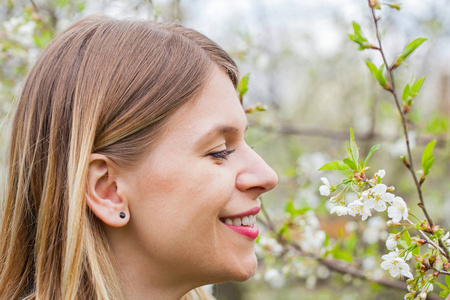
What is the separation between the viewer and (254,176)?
1313 mm

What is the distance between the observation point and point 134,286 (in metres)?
1.33

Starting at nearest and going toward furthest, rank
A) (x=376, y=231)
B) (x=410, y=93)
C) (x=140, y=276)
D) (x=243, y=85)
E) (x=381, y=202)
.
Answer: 1. (x=381, y=202)
2. (x=410, y=93)
3. (x=140, y=276)
4. (x=243, y=85)
5. (x=376, y=231)

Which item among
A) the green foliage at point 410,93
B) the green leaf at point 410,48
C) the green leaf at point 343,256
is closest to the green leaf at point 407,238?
the green foliage at point 410,93

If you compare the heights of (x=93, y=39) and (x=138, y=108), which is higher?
(x=93, y=39)

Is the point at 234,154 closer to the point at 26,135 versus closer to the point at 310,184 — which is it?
the point at 26,135

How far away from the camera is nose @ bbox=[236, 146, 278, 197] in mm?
Answer: 1302

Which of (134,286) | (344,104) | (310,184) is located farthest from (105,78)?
(344,104)

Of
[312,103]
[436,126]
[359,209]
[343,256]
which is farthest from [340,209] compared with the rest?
[312,103]

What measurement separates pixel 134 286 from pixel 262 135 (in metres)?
1.96

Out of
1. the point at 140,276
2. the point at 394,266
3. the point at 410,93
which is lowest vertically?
the point at 140,276

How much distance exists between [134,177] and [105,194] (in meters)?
0.09

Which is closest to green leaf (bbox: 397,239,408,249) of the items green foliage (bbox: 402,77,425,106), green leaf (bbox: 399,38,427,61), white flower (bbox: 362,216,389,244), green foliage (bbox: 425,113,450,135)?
green foliage (bbox: 402,77,425,106)

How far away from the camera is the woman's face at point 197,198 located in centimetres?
126

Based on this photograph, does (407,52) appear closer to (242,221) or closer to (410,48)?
(410,48)
